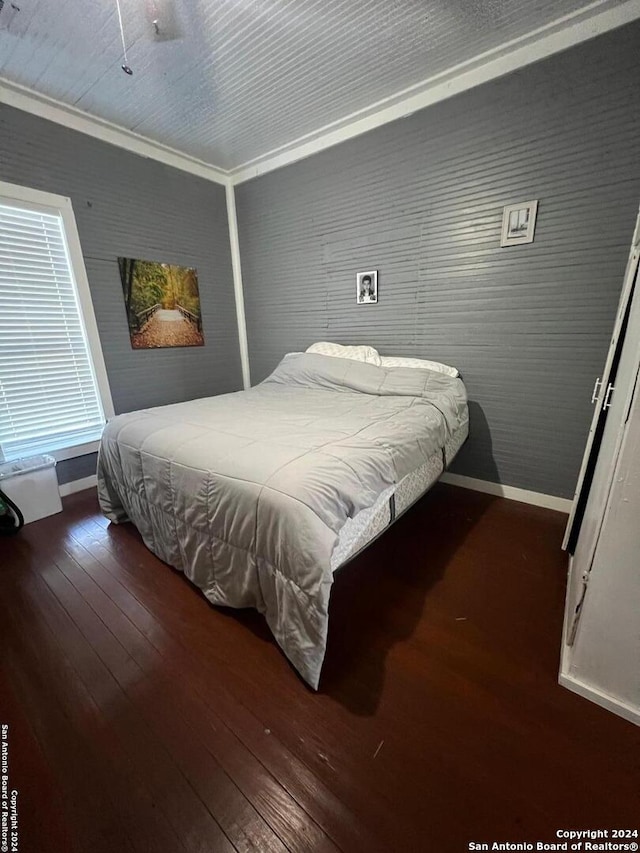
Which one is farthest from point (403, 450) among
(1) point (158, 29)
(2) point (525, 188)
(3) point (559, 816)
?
(1) point (158, 29)

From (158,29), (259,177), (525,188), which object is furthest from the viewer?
(259,177)

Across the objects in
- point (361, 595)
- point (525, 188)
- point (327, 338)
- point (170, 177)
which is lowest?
point (361, 595)

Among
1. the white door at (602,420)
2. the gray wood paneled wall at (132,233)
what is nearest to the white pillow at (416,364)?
the white door at (602,420)

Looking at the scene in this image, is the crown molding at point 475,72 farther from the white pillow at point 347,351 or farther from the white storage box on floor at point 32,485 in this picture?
the white storage box on floor at point 32,485

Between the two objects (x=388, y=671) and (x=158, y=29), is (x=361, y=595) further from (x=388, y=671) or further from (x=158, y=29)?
(x=158, y=29)

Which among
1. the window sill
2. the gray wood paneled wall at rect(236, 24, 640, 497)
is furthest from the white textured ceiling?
the window sill

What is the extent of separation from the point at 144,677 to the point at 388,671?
0.93 m

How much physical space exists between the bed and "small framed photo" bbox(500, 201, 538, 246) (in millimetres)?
973

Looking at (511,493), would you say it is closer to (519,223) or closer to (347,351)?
(347,351)

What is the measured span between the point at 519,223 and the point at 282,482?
7.52 feet

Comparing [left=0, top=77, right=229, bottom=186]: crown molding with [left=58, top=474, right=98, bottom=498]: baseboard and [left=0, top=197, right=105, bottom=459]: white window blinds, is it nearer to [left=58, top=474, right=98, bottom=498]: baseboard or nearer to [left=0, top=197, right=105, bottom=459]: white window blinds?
[left=0, top=197, right=105, bottom=459]: white window blinds

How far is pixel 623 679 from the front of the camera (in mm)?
1074

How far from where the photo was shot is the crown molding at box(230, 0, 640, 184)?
1.75 metres

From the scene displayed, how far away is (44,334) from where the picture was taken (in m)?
2.54
